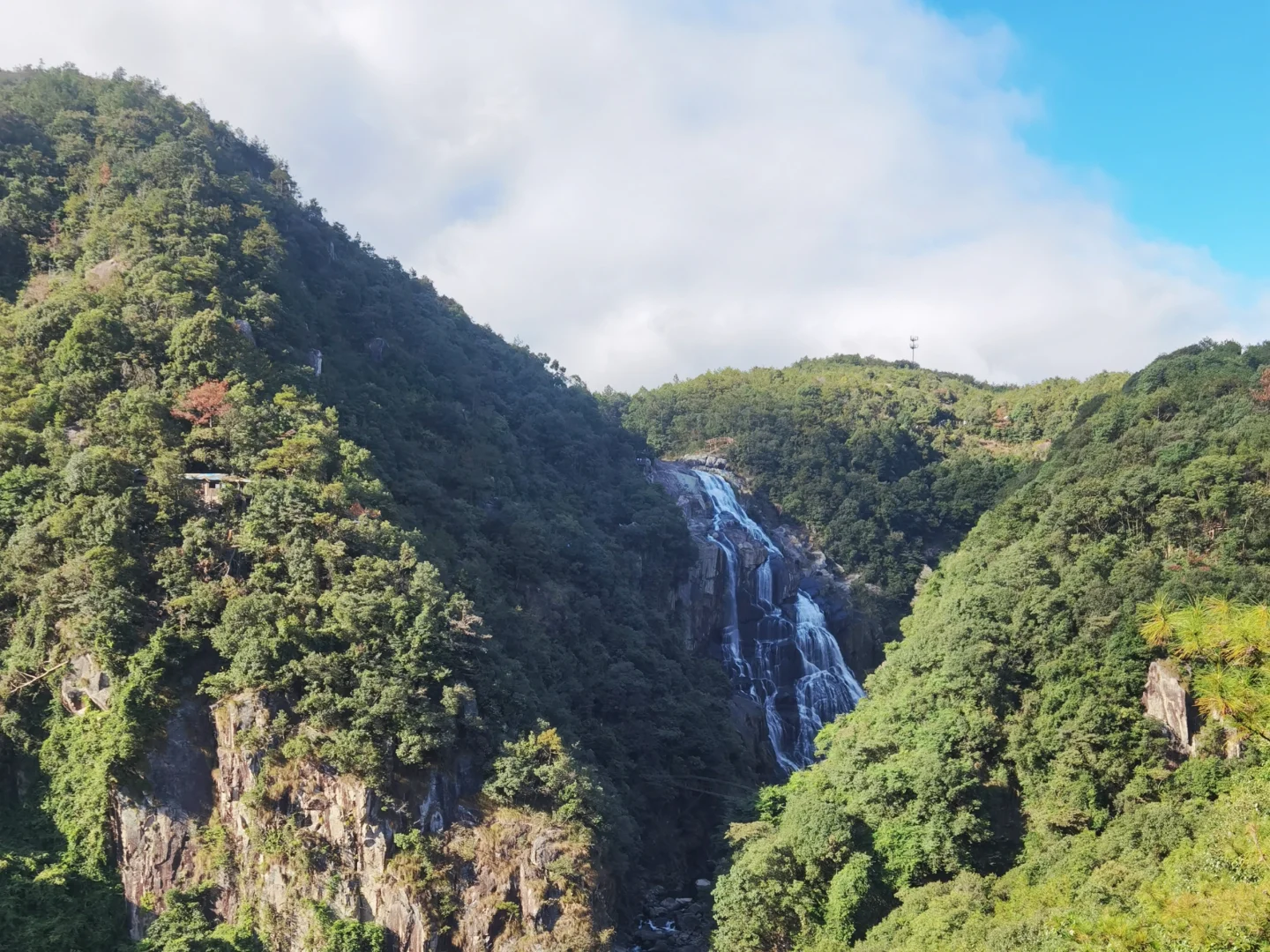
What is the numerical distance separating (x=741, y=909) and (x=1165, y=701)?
1272 cm

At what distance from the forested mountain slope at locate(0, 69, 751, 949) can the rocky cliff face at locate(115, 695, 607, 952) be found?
0.57 metres

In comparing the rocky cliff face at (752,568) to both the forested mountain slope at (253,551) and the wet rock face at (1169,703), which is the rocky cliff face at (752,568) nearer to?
the forested mountain slope at (253,551)

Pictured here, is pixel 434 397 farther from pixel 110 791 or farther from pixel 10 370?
pixel 110 791

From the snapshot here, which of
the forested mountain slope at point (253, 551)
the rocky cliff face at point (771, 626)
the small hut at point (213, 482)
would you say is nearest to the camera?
the forested mountain slope at point (253, 551)

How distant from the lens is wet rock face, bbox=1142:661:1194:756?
26266mm

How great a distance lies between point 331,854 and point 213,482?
12.1 metres

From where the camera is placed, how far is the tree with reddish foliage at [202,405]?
31875 millimetres

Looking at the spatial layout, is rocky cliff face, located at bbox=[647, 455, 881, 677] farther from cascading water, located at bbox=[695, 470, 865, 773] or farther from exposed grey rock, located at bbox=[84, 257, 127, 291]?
exposed grey rock, located at bbox=[84, 257, 127, 291]

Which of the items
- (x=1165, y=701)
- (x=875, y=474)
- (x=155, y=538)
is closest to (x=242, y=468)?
(x=155, y=538)

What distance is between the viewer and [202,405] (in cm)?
3206

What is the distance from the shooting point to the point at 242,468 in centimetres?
3130

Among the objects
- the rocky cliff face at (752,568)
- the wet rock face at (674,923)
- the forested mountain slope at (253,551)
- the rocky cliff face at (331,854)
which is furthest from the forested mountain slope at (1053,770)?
the rocky cliff face at (752,568)

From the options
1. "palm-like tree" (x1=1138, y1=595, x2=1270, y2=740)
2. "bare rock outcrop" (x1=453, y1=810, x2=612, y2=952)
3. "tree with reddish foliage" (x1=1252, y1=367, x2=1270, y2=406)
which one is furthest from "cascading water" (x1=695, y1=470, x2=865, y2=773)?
"palm-like tree" (x1=1138, y1=595, x2=1270, y2=740)

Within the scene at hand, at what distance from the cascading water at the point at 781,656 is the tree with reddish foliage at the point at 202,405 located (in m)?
27.3
